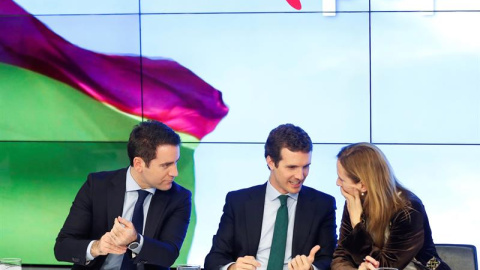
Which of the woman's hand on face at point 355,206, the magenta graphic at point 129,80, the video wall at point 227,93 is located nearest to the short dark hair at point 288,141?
the woman's hand on face at point 355,206

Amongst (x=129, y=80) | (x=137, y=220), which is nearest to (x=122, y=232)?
(x=137, y=220)

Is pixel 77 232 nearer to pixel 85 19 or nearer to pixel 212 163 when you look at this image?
pixel 212 163

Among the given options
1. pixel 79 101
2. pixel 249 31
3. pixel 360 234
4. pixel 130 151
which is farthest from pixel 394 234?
pixel 79 101

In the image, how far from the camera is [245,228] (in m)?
3.82

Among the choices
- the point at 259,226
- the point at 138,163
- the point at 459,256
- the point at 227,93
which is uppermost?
the point at 227,93

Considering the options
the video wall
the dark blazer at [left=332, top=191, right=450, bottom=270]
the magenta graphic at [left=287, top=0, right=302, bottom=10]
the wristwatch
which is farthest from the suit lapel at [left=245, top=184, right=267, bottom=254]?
the magenta graphic at [left=287, top=0, right=302, bottom=10]

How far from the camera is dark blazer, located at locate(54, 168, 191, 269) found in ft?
12.5

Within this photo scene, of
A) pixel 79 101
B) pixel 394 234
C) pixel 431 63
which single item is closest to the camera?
pixel 394 234

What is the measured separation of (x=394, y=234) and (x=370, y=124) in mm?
2085

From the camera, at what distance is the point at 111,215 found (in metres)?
3.86

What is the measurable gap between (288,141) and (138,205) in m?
0.76

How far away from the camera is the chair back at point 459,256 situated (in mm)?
3541

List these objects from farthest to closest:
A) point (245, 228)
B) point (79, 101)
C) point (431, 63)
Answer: point (79, 101) < point (431, 63) < point (245, 228)

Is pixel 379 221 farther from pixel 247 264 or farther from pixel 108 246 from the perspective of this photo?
pixel 108 246
